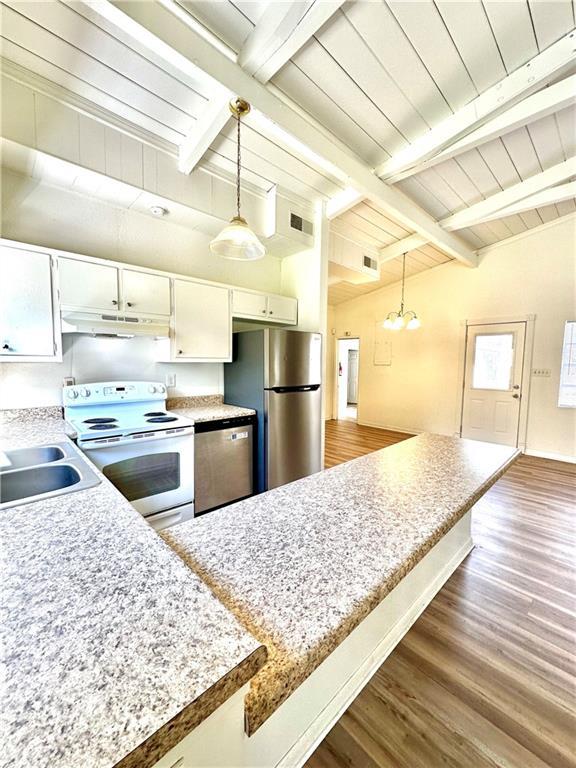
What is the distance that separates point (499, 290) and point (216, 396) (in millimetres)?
4520

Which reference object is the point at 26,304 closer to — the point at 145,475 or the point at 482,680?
the point at 145,475

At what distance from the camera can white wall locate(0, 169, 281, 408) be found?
2.13m

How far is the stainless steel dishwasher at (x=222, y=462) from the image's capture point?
2447 millimetres

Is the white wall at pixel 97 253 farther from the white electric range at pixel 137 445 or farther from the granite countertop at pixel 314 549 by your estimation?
the granite countertop at pixel 314 549

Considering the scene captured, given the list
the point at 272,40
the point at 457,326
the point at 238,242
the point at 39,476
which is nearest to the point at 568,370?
the point at 457,326

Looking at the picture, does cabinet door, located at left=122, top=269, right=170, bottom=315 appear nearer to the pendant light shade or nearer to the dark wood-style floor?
the pendant light shade

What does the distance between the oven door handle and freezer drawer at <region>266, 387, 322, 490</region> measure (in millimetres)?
786

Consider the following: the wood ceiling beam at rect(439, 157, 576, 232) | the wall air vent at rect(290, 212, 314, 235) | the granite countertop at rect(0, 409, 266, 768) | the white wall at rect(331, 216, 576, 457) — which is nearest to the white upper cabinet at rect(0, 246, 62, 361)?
the granite countertop at rect(0, 409, 266, 768)

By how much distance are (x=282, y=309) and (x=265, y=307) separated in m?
0.23

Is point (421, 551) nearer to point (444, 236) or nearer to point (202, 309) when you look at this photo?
point (202, 309)

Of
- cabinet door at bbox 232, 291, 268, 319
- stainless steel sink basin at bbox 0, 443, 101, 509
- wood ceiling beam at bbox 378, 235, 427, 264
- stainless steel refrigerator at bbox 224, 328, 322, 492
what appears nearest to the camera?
stainless steel sink basin at bbox 0, 443, 101, 509

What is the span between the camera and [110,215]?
248 centimetres

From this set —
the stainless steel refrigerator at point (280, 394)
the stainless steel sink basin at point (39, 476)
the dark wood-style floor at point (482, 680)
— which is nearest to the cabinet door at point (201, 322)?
the stainless steel refrigerator at point (280, 394)

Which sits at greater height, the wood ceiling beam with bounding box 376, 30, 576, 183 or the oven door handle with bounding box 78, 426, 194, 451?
the wood ceiling beam with bounding box 376, 30, 576, 183
